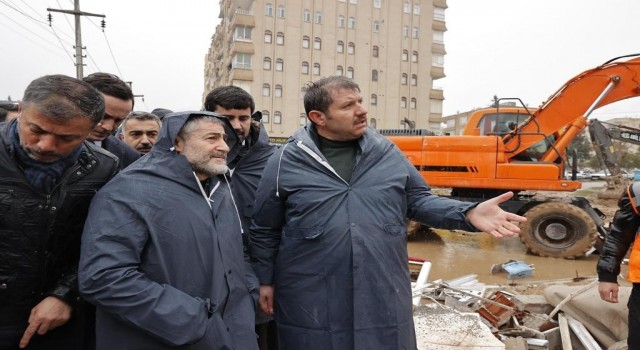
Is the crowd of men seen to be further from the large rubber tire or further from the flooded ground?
the large rubber tire

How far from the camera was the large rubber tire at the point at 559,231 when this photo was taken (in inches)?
300

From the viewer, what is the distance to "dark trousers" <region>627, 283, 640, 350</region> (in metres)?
2.80

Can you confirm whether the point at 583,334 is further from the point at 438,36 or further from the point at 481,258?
the point at 438,36

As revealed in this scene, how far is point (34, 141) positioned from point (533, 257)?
8.16 metres

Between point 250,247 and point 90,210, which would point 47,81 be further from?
point 250,247

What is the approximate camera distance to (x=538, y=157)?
28.8ft

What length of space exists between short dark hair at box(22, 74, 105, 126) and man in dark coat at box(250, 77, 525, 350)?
1.03 meters

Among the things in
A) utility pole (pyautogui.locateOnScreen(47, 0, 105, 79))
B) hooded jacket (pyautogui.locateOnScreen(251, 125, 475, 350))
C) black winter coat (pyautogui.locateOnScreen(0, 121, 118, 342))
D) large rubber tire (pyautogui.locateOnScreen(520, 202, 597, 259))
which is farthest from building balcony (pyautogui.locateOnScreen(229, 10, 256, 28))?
black winter coat (pyautogui.locateOnScreen(0, 121, 118, 342))

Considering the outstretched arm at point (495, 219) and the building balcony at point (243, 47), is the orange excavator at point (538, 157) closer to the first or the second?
the outstretched arm at point (495, 219)

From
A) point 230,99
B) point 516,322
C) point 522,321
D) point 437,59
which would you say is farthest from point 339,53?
point 230,99

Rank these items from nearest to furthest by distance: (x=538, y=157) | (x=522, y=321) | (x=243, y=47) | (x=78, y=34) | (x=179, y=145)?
(x=179, y=145), (x=522, y=321), (x=538, y=157), (x=78, y=34), (x=243, y=47)

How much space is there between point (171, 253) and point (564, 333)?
11.1ft

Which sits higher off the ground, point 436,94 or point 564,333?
point 436,94

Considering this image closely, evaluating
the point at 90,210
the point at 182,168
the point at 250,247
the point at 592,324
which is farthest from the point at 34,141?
the point at 592,324
